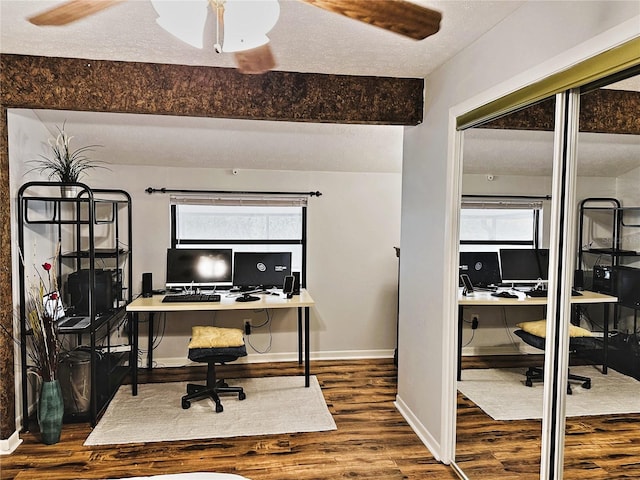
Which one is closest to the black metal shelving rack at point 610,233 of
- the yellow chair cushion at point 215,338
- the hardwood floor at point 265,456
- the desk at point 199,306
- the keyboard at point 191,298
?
the hardwood floor at point 265,456

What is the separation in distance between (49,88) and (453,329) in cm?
277

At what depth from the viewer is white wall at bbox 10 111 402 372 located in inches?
176

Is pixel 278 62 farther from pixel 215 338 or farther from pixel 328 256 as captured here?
pixel 328 256

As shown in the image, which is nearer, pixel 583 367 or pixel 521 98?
pixel 583 367

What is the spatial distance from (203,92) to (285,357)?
281cm

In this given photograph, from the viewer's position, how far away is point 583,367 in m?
1.76

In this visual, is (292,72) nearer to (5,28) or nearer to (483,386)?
(5,28)

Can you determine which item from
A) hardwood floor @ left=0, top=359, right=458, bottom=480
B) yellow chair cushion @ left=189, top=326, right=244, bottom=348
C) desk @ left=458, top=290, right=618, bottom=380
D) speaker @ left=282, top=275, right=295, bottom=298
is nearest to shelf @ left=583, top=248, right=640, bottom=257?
desk @ left=458, top=290, right=618, bottom=380

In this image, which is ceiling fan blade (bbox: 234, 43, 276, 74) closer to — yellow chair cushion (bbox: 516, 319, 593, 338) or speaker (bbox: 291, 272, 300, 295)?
yellow chair cushion (bbox: 516, 319, 593, 338)

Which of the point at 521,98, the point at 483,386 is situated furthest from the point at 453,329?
the point at 521,98

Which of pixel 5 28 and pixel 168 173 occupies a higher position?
pixel 5 28

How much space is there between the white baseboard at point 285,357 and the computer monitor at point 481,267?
2411 mm

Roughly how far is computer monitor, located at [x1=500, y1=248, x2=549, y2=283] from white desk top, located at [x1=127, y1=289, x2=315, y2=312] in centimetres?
194

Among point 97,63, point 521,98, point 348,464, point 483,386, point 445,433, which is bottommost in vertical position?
point 348,464
